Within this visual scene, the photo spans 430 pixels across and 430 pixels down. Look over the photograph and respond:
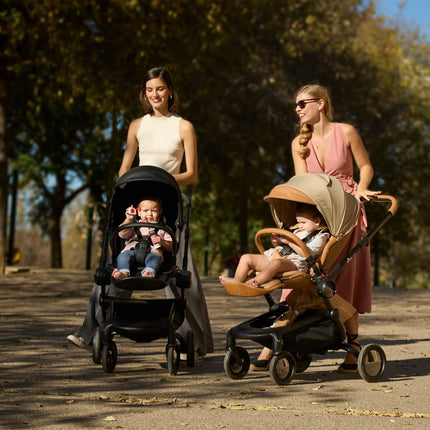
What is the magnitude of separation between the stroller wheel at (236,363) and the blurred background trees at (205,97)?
34.8ft

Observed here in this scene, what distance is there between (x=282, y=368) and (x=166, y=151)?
6.47 ft

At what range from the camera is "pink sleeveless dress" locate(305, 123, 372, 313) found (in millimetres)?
6324

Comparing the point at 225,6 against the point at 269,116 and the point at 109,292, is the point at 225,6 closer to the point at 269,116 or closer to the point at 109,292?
the point at 269,116

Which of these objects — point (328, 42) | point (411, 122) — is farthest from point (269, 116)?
point (411, 122)

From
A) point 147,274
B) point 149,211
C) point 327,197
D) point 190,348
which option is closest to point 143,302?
point 147,274

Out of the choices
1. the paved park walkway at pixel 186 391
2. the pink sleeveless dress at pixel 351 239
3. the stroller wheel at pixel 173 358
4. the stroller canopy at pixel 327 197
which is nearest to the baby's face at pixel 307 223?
the stroller canopy at pixel 327 197

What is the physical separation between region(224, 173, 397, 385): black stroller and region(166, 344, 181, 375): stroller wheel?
40cm

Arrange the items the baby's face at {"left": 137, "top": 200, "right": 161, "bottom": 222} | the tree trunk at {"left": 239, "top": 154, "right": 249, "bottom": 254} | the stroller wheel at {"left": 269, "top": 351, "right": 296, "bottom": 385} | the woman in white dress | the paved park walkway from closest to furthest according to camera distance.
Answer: the paved park walkway
the stroller wheel at {"left": 269, "top": 351, "right": 296, "bottom": 385}
the baby's face at {"left": 137, "top": 200, "right": 161, "bottom": 222}
the woman in white dress
the tree trunk at {"left": 239, "top": 154, "right": 249, "bottom": 254}

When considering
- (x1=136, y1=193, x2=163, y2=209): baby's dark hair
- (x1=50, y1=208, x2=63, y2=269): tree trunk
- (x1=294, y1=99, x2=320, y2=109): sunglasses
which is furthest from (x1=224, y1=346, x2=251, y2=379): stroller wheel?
→ (x1=50, y1=208, x2=63, y2=269): tree trunk

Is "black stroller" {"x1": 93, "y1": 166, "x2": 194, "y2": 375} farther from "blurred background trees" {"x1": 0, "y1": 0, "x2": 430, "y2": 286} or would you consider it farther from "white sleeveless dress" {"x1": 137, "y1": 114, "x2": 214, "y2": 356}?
"blurred background trees" {"x1": 0, "y1": 0, "x2": 430, "y2": 286}

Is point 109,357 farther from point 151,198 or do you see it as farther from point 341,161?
point 341,161

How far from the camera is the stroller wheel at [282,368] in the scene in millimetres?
5566

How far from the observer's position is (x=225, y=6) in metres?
19.0

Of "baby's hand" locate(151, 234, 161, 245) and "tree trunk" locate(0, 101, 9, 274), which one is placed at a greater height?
"tree trunk" locate(0, 101, 9, 274)
